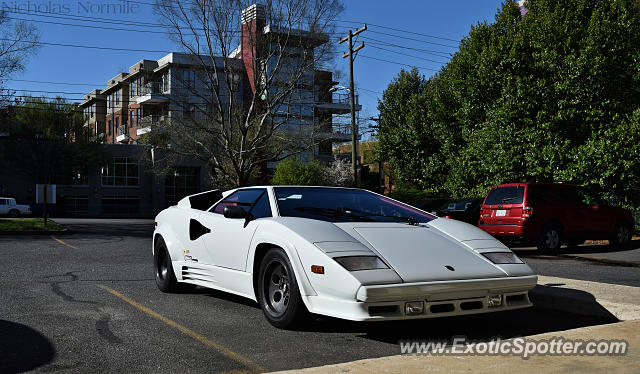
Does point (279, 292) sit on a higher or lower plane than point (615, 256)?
higher

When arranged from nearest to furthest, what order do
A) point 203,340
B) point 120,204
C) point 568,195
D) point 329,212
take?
1. point 203,340
2. point 329,212
3. point 568,195
4. point 120,204

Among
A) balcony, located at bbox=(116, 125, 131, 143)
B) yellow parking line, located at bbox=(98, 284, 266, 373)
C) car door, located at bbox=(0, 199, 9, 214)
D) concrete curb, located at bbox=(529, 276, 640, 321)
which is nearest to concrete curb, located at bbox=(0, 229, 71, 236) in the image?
yellow parking line, located at bbox=(98, 284, 266, 373)

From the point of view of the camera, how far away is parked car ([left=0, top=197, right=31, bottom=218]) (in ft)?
146

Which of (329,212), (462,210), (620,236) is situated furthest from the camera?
(462,210)

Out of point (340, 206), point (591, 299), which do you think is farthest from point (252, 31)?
point (591, 299)

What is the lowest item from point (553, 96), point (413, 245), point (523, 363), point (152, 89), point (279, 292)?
point (523, 363)

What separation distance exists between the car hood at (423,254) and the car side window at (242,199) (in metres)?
1.28

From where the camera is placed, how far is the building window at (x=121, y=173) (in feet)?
178

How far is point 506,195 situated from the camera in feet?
49.3

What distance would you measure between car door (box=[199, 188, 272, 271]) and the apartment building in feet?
76.9

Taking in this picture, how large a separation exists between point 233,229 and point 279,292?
104 cm

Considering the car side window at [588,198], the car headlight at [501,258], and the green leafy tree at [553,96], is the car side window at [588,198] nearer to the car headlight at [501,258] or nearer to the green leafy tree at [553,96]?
the green leafy tree at [553,96]

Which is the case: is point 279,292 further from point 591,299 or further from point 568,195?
point 568,195

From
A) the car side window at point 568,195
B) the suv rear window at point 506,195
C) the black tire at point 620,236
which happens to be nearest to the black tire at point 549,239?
the car side window at point 568,195
